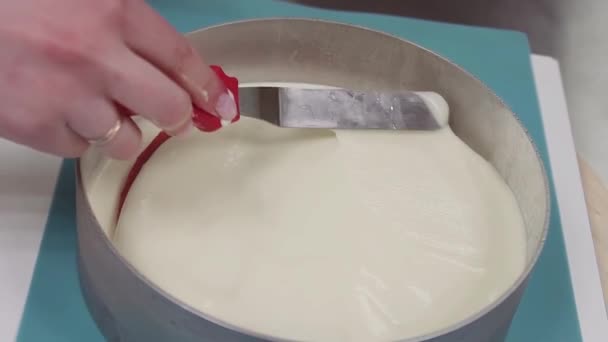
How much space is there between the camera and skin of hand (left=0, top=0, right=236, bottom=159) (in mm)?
457

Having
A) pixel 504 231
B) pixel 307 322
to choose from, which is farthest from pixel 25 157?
pixel 504 231

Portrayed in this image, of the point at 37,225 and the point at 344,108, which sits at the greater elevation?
the point at 344,108

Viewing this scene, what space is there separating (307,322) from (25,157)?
33 cm

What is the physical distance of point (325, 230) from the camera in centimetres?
60

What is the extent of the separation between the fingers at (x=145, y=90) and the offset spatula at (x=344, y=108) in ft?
0.40

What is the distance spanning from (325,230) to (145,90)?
191mm

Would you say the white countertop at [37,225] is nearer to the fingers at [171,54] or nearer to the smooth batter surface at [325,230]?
the smooth batter surface at [325,230]

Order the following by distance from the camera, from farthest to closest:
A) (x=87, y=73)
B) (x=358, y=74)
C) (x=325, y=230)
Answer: (x=358, y=74) → (x=325, y=230) → (x=87, y=73)

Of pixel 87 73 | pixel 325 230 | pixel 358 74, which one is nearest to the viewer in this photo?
pixel 87 73

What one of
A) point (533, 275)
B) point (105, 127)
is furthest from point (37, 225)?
point (533, 275)

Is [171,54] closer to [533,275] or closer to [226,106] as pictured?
[226,106]

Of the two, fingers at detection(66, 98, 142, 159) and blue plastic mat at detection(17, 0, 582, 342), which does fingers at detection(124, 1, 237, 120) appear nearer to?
fingers at detection(66, 98, 142, 159)

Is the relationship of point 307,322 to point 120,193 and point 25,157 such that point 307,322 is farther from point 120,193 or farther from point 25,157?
point 25,157

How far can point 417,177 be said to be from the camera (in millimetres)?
653
